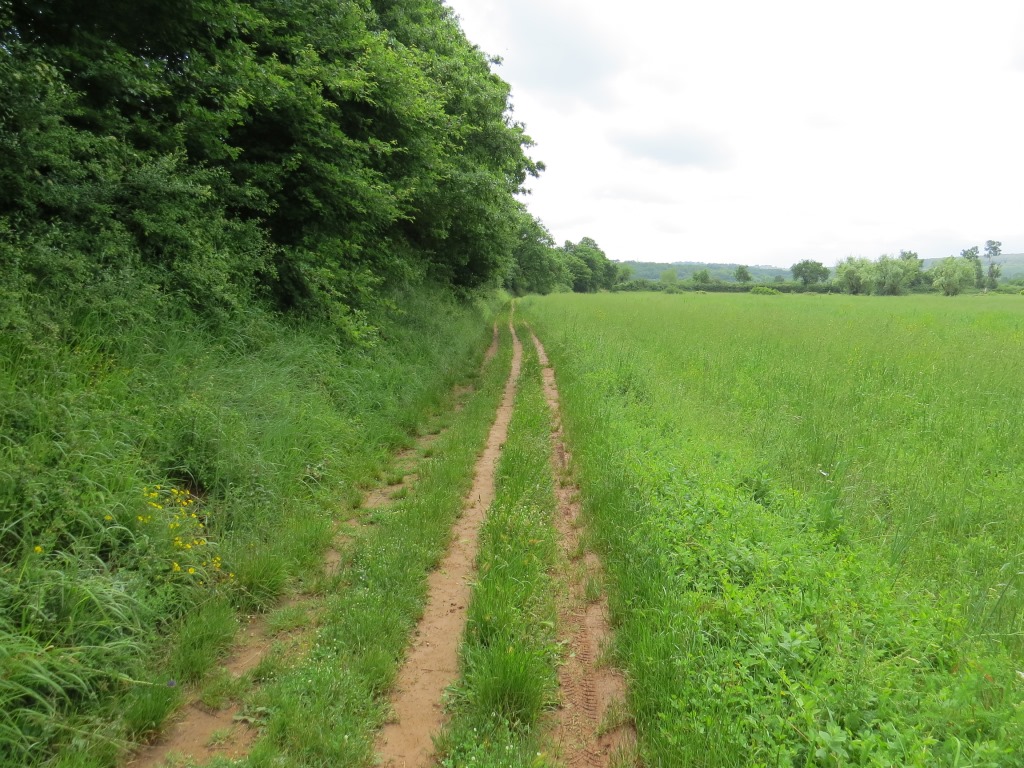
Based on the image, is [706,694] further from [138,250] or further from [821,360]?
[821,360]

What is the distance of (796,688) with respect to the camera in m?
2.67

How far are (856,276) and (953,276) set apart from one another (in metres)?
12.6

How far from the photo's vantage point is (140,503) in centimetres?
385

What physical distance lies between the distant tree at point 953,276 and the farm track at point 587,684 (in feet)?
281

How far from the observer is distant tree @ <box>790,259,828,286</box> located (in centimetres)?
12056

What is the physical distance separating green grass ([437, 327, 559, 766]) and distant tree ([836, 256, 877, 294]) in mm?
89672

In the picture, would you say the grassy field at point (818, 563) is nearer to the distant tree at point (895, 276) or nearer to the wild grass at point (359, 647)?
the wild grass at point (359, 647)

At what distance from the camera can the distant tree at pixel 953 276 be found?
67.0 m

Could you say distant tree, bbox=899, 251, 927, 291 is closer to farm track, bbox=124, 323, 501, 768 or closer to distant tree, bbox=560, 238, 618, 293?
distant tree, bbox=560, 238, 618, 293

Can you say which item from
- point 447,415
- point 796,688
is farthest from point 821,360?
point 796,688

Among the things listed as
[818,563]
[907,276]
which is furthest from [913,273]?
[818,563]

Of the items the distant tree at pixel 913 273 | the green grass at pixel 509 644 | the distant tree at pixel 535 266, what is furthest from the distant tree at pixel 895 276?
the green grass at pixel 509 644

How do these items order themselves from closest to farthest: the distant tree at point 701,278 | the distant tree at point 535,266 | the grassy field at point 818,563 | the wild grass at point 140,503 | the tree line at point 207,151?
the grassy field at point 818,563
the wild grass at point 140,503
the tree line at point 207,151
the distant tree at point 535,266
the distant tree at point 701,278

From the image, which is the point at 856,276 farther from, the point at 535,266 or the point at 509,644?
the point at 509,644
